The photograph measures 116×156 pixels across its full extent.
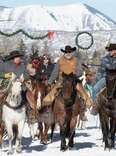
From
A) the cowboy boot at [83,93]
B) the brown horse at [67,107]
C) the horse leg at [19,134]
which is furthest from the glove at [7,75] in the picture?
the cowboy boot at [83,93]

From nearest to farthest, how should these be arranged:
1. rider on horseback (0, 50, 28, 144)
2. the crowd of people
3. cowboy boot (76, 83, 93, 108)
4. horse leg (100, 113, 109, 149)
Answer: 1. rider on horseback (0, 50, 28, 144)
2. the crowd of people
3. cowboy boot (76, 83, 93, 108)
4. horse leg (100, 113, 109, 149)

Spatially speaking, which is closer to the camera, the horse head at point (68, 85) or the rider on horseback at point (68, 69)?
the horse head at point (68, 85)

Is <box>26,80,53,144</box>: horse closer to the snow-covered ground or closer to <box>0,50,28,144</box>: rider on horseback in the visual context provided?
the snow-covered ground

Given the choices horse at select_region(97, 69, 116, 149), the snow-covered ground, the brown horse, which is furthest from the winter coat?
the snow-covered ground

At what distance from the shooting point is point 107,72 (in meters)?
14.1

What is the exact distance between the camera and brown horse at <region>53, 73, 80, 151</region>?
45.8 feet

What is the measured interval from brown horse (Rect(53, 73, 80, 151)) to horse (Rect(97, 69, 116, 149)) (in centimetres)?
58

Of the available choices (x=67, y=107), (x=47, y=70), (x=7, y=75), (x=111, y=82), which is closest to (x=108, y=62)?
(x=111, y=82)

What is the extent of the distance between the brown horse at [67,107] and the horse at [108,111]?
575 mm

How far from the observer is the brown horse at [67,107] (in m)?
14.0

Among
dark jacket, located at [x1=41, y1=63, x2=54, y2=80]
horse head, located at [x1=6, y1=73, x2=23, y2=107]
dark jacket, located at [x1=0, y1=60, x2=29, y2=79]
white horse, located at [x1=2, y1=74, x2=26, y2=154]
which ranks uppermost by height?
dark jacket, located at [x1=0, y1=60, x2=29, y2=79]

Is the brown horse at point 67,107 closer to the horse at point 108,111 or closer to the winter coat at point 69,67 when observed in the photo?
the winter coat at point 69,67

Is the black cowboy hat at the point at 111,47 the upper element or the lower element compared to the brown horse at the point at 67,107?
upper

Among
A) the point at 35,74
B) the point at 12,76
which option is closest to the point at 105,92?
the point at 12,76
